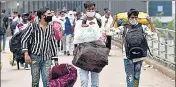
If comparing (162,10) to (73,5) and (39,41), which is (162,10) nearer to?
(73,5)

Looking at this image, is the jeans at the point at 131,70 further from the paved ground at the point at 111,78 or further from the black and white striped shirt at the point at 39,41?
the paved ground at the point at 111,78

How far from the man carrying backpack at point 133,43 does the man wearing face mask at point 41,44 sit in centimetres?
121

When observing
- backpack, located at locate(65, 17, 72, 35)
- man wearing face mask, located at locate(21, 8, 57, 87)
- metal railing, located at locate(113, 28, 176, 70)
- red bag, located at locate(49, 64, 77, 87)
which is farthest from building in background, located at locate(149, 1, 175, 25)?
red bag, located at locate(49, 64, 77, 87)

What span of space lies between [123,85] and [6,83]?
259cm

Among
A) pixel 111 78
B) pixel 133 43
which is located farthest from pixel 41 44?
pixel 111 78

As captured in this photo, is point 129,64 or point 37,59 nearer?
point 37,59

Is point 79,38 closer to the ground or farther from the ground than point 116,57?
farther from the ground

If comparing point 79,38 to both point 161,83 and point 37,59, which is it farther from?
point 161,83

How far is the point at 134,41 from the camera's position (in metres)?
8.86

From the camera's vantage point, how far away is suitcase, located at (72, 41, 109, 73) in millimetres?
8148

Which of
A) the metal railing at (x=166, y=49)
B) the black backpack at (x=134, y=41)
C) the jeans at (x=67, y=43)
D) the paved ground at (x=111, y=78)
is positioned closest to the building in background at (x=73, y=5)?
the jeans at (x=67, y=43)

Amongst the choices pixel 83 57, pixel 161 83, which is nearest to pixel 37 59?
pixel 83 57

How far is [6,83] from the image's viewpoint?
12406 millimetres

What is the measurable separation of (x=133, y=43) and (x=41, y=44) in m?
1.50
